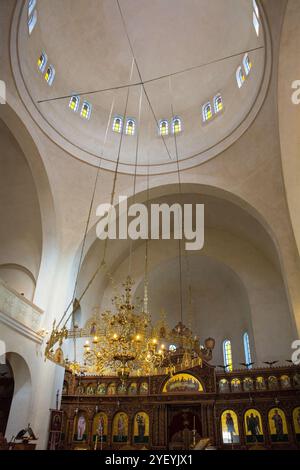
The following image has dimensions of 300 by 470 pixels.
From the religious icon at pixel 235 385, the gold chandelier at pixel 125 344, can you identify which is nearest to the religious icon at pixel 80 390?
the gold chandelier at pixel 125 344

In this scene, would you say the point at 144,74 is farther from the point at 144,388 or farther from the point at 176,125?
the point at 144,388

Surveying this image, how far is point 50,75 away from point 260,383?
41.8 feet

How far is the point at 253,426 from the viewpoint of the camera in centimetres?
1005

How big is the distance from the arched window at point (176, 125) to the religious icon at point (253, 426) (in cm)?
1041

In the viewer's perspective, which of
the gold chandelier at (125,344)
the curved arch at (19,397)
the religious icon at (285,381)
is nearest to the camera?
the gold chandelier at (125,344)

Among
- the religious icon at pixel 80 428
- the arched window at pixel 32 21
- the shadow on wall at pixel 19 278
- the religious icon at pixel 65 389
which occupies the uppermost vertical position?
the arched window at pixel 32 21

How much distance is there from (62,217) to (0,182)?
2.47 m

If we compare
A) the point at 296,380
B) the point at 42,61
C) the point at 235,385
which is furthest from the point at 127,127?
the point at 296,380

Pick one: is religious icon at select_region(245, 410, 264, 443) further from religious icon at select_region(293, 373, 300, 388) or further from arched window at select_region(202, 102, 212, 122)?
arched window at select_region(202, 102, 212, 122)

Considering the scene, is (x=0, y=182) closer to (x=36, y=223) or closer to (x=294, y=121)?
(x=36, y=223)

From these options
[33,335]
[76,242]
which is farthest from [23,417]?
[76,242]

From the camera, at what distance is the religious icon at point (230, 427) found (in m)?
10.1

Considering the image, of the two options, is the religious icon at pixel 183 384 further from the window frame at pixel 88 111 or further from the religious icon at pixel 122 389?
the window frame at pixel 88 111

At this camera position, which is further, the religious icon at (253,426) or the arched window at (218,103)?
the arched window at (218,103)
